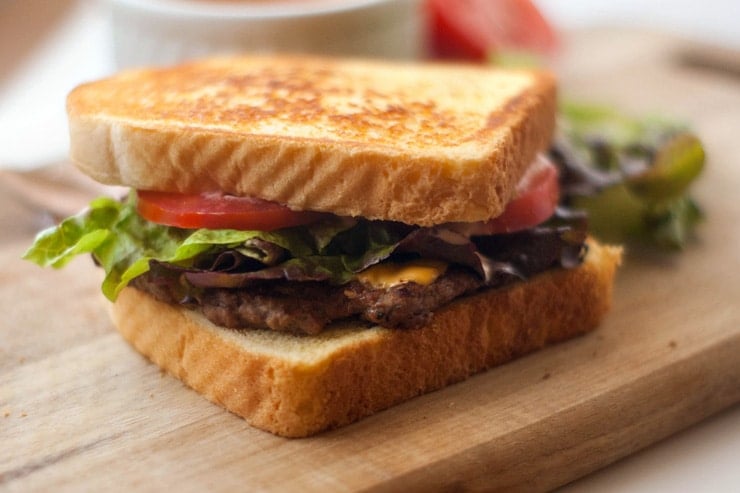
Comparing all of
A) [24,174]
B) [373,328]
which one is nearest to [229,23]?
[24,174]

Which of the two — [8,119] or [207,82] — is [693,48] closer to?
[207,82]

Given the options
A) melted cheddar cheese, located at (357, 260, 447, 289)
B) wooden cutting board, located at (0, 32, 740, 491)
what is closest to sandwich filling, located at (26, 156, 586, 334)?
melted cheddar cheese, located at (357, 260, 447, 289)

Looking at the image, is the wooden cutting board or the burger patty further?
the burger patty

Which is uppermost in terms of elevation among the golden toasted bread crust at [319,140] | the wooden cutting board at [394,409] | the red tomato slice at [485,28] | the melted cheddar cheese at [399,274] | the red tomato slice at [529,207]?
the golden toasted bread crust at [319,140]

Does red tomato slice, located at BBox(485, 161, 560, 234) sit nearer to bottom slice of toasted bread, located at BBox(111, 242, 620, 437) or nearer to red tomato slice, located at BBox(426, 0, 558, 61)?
bottom slice of toasted bread, located at BBox(111, 242, 620, 437)

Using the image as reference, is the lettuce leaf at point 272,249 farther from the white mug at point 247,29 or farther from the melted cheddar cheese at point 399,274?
the white mug at point 247,29

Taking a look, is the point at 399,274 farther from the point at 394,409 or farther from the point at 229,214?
the point at 229,214

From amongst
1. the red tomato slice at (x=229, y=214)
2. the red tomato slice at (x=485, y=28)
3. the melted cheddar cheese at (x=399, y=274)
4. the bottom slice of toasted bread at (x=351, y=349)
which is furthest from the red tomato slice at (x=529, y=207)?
the red tomato slice at (x=485, y=28)
